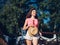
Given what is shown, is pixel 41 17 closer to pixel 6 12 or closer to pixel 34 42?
pixel 6 12

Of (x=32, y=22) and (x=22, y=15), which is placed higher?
(x=32, y=22)

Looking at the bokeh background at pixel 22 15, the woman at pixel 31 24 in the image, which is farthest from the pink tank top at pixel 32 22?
the bokeh background at pixel 22 15

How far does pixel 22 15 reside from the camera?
32938mm

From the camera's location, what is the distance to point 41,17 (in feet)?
109

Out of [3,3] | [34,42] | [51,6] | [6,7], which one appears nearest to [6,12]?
[6,7]

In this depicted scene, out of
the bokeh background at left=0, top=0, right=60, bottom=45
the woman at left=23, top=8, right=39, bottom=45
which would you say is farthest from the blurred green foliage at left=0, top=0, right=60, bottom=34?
the woman at left=23, top=8, right=39, bottom=45

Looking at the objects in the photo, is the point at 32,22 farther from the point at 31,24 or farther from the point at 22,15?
the point at 22,15

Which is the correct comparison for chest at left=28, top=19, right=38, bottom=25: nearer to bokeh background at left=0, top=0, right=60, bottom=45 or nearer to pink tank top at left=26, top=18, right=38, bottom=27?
pink tank top at left=26, top=18, right=38, bottom=27

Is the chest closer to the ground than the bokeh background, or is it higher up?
higher up

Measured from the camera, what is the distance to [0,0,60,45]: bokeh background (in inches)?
1262

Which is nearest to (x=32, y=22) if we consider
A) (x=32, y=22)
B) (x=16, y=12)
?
(x=32, y=22)

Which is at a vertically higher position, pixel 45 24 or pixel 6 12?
pixel 6 12

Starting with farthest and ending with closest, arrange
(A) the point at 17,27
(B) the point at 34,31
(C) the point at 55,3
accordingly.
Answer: (C) the point at 55,3
(A) the point at 17,27
(B) the point at 34,31

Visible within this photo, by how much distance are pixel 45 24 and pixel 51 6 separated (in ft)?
9.40
